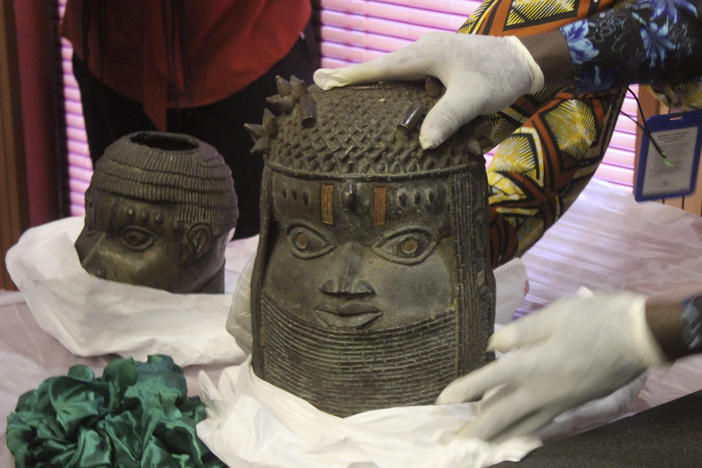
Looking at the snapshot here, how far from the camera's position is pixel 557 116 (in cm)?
203

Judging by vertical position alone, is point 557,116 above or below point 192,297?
above

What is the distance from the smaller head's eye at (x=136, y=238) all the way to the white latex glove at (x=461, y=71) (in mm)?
669

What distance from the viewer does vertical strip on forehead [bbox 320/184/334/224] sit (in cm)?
146

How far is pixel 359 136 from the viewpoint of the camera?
4.78 ft

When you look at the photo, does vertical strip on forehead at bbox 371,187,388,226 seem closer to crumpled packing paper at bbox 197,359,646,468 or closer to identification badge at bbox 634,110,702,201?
crumpled packing paper at bbox 197,359,646,468

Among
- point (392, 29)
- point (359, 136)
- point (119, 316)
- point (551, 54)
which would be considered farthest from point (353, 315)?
point (392, 29)

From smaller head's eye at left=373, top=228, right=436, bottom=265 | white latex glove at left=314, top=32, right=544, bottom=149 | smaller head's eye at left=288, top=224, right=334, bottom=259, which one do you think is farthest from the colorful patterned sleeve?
smaller head's eye at left=288, top=224, right=334, bottom=259

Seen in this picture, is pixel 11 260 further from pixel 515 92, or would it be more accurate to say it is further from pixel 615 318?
pixel 615 318

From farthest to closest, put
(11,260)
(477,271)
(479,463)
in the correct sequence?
(11,260) < (477,271) < (479,463)

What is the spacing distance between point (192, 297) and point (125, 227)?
0.23 metres

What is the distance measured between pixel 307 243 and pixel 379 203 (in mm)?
147

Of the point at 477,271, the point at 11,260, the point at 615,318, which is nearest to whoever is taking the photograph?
the point at 615,318

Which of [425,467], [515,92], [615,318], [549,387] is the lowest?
[425,467]

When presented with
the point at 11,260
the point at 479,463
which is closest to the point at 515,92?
the point at 479,463
